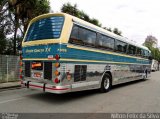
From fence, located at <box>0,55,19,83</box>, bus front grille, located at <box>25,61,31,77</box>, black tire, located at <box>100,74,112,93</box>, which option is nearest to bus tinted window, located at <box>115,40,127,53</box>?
black tire, located at <box>100,74,112,93</box>

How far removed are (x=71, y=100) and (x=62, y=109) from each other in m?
1.38

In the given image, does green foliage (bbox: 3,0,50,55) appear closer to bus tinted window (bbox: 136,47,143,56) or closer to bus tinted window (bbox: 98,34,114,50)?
bus tinted window (bbox: 98,34,114,50)

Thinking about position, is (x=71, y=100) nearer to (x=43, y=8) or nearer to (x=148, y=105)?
(x=148, y=105)

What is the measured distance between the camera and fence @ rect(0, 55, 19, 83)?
1315 cm

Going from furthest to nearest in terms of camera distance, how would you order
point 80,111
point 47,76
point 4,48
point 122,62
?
1. point 4,48
2. point 122,62
3. point 47,76
4. point 80,111

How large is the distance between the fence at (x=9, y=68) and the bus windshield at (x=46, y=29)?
530 centimetres

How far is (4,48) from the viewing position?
695 inches

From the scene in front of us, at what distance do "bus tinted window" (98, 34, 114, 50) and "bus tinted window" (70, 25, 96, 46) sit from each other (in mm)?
534

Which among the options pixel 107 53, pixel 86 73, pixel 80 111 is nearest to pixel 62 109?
pixel 80 111

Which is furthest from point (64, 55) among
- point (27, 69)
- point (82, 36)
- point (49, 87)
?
point (27, 69)

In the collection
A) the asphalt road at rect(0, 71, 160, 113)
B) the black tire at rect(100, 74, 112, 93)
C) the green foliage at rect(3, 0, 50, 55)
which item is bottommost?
the asphalt road at rect(0, 71, 160, 113)

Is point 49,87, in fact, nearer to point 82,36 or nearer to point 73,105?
point 73,105

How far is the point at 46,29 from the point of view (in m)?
7.92

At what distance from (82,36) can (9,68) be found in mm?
7515
